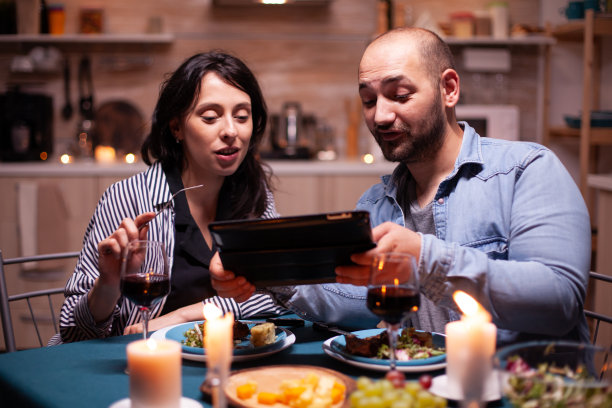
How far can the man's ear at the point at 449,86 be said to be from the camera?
1.66 meters

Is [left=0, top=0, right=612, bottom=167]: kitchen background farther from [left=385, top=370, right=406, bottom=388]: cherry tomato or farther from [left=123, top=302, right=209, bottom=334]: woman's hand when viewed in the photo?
[left=385, top=370, right=406, bottom=388]: cherry tomato

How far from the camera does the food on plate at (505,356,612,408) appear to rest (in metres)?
0.77

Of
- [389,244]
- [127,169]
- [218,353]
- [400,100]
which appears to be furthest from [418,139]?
[127,169]

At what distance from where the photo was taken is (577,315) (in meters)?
1.35

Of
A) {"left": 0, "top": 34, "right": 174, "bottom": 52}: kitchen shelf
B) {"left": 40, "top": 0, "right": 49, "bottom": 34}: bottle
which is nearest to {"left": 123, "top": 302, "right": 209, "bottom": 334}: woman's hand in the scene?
{"left": 0, "top": 34, "right": 174, "bottom": 52}: kitchen shelf

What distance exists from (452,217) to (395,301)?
2.03 ft

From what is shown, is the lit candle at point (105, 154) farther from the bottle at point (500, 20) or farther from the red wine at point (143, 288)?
the red wine at point (143, 288)

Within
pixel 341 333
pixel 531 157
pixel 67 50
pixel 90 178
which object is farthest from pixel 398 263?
pixel 67 50

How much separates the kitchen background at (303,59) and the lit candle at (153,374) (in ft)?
10.5

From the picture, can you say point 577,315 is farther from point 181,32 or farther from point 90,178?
point 181,32

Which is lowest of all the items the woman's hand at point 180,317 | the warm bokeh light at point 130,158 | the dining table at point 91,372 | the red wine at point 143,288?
the woman's hand at point 180,317

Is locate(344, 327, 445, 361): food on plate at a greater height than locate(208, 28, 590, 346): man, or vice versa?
locate(208, 28, 590, 346): man

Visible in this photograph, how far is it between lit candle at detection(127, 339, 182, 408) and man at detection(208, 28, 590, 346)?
1.13 feet

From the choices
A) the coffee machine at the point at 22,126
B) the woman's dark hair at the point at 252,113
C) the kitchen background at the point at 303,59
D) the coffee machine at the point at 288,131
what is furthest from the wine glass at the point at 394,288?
the coffee machine at the point at 22,126
